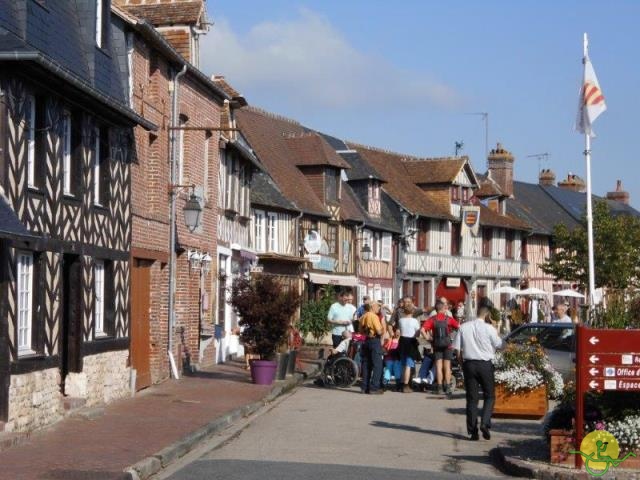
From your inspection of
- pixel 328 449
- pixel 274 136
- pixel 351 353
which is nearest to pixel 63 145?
pixel 328 449

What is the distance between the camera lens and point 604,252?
50875 millimetres

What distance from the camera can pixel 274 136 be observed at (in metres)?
43.8

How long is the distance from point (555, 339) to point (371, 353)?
3.57m

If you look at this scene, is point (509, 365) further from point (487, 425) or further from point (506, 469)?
point (506, 469)

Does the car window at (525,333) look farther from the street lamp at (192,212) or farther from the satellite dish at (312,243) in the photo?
the satellite dish at (312,243)

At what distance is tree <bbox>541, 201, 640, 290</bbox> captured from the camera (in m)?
50.5

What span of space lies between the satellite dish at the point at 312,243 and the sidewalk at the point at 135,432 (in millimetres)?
16130

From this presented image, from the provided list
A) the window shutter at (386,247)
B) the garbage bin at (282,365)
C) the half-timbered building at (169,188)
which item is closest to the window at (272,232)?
the half-timbered building at (169,188)

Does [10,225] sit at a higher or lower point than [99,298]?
higher

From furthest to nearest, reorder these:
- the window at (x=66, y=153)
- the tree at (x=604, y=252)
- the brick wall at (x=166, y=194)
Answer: the tree at (x=604, y=252)
the brick wall at (x=166, y=194)
the window at (x=66, y=153)

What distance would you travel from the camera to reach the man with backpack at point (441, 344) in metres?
21.1

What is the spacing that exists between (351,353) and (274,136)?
2169 cm

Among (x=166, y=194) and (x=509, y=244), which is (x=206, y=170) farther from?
(x=509, y=244)

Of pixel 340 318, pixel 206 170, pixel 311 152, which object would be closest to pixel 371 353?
pixel 340 318
